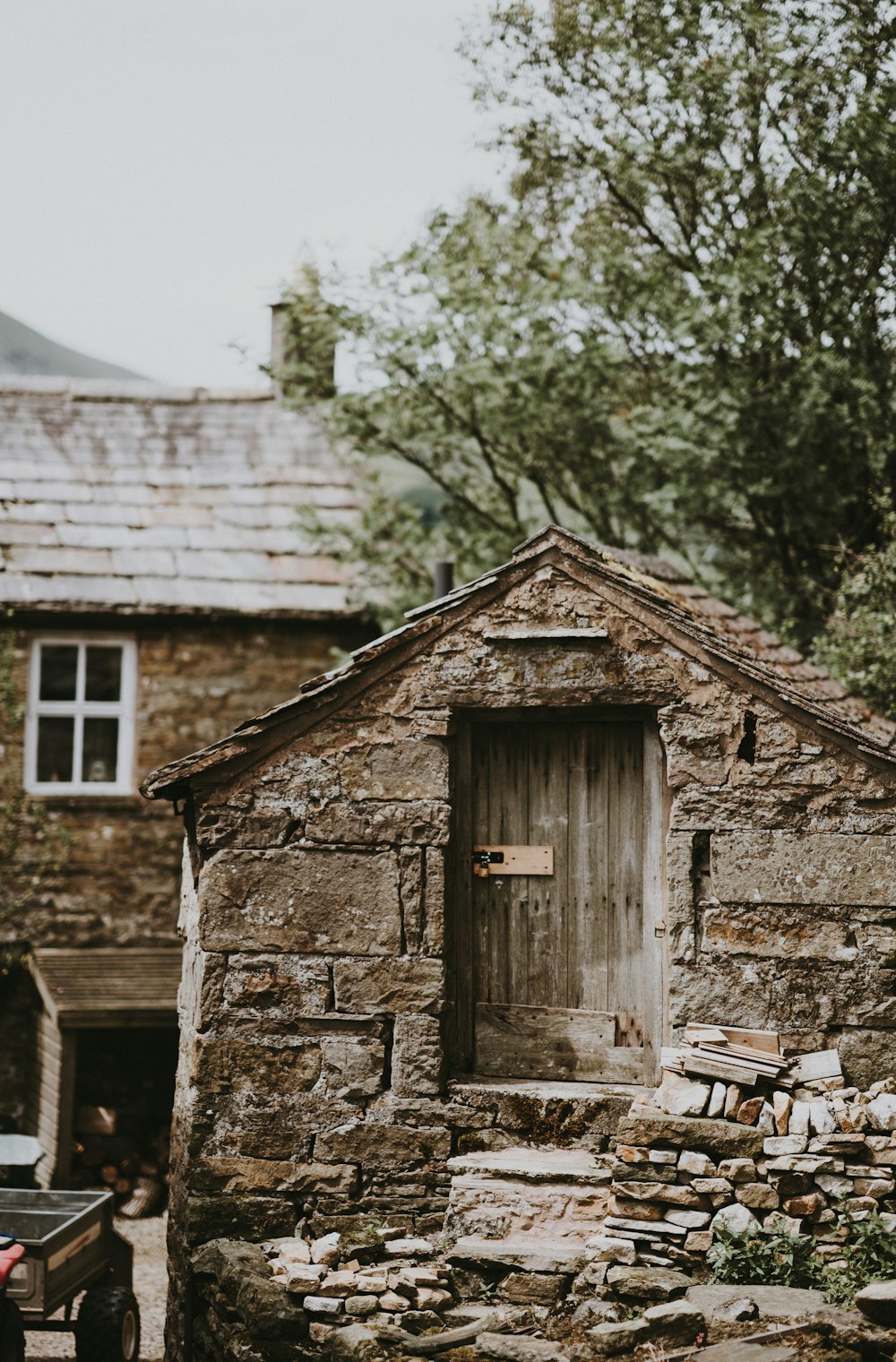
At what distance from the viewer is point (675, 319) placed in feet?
40.5

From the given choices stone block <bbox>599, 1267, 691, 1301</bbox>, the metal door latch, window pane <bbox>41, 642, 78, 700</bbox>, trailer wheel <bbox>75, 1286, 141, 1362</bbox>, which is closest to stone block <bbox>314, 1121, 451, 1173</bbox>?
stone block <bbox>599, 1267, 691, 1301</bbox>

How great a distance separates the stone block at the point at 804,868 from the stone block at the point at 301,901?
182cm

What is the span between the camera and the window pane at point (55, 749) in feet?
40.0

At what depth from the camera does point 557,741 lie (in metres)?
7.77

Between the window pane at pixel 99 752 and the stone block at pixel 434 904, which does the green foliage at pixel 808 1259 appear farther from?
the window pane at pixel 99 752

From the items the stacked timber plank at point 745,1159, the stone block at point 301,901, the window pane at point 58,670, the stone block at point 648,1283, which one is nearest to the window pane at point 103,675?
the window pane at point 58,670

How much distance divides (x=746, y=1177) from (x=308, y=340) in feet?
33.3

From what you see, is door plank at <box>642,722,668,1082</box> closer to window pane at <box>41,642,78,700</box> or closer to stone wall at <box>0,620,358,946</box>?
stone wall at <box>0,620,358,946</box>

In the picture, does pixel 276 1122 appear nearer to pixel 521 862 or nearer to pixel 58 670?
pixel 521 862

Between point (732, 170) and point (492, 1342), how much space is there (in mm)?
10586

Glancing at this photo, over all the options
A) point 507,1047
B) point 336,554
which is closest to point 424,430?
A: point 336,554

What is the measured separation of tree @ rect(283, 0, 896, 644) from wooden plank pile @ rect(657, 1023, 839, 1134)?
18.2 feet

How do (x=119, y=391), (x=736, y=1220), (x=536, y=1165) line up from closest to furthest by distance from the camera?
(x=736, y=1220) → (x=536, y=1165) → (x=119, y=391)

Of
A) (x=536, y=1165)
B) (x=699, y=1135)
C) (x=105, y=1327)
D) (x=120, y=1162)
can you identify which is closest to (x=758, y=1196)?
(x=699, y=1135)
